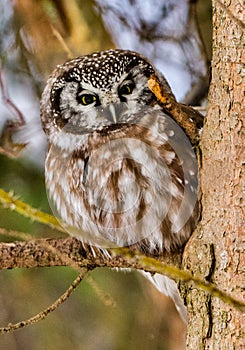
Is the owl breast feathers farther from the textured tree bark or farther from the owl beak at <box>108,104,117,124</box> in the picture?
the textured tree bark

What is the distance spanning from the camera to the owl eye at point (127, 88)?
6.44 ft

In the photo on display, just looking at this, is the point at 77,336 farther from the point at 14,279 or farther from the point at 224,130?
the point at 224,130

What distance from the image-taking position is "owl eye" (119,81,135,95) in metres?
1.96

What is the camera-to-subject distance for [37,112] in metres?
2.66

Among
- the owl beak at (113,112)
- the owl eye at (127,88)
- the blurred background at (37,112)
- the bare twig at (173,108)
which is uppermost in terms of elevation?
the bare twig at (173,108)

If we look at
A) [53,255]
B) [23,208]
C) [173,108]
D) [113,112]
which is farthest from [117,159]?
[23,208]

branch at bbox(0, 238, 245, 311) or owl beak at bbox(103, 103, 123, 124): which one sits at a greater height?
owl beak at bbox(103, 103, 123, 124)

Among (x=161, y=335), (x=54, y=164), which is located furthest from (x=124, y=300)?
(x=54, y=164)

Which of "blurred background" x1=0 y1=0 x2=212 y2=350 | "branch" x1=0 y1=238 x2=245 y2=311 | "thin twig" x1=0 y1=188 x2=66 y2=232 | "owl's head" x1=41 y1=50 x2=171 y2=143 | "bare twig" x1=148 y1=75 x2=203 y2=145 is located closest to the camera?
"thin twig" x1=0 y1=188 x2=66 y2=232

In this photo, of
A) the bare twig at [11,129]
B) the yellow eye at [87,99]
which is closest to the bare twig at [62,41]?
the bare twig at [11,129]

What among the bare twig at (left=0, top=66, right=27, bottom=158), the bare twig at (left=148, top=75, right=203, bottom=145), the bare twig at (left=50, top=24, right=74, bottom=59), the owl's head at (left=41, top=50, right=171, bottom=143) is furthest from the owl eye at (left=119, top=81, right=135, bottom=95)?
the bare twig at (left=0, top=66, right=27, bottom=158)

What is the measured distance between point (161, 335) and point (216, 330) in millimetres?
1527

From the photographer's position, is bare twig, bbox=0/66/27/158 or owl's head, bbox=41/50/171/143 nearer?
owl's head, bbox=41/50/171/143

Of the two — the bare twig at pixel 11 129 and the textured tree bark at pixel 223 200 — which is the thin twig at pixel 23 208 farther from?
the bare twig at pixel 11 129
